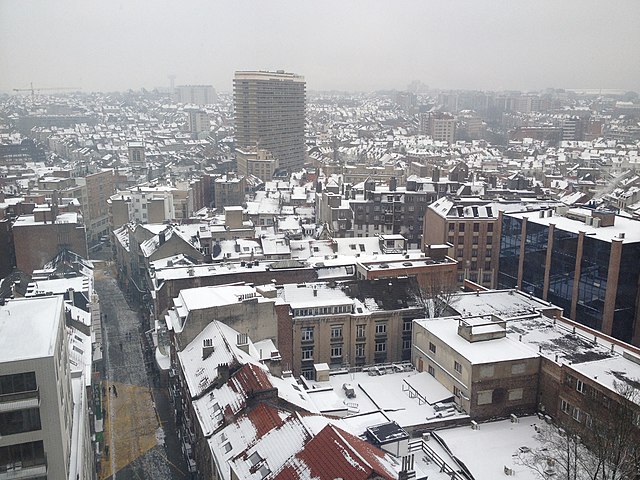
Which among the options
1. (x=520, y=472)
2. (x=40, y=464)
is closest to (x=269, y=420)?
(x=40, y=464)

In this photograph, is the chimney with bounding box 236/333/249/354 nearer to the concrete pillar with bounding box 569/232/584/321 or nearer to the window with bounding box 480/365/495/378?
the window with bounding box 480/365/495/378

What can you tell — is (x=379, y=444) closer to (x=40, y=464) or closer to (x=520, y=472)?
(x=520, y=472)

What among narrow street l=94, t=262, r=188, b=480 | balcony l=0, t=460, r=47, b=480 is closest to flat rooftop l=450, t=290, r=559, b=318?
narrow street l=94, t=262, r=188, b=480

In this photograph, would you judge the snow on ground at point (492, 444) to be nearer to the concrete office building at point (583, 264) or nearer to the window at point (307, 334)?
the window at point (307, 334)

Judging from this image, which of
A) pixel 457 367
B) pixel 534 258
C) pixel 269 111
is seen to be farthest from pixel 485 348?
pixel 269 111

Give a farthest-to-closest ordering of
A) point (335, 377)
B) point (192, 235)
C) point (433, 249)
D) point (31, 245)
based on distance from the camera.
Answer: point (192, 235)
point (31, 245)
point (433, 249)
point (335, 377)

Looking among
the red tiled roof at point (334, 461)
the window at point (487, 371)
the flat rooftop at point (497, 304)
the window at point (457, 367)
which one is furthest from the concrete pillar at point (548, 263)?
the red tiled roof at point (334, 461)
